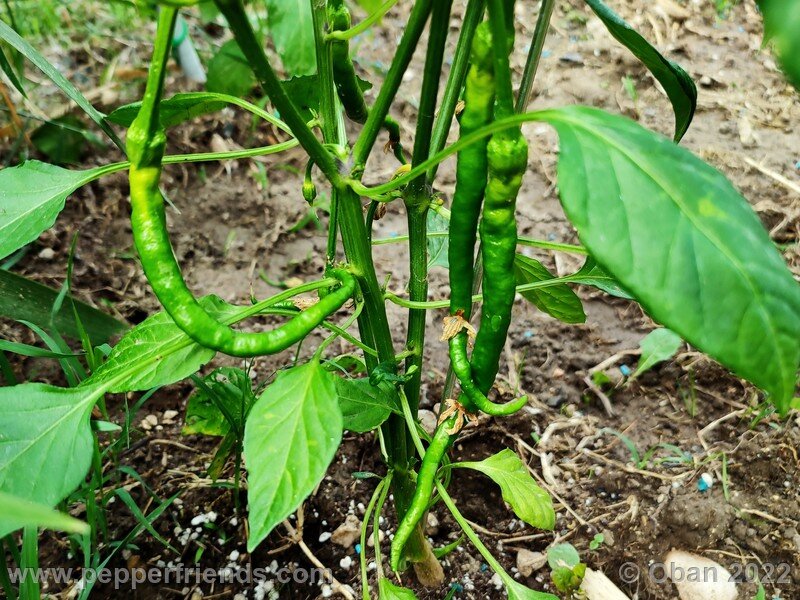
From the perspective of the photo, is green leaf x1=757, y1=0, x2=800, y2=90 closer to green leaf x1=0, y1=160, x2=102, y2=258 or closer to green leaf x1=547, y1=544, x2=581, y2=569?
green leaf x1=0, y1=160, x2=102, y2=258

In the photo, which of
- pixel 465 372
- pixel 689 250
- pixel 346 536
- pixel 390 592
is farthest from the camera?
pixel 346 536

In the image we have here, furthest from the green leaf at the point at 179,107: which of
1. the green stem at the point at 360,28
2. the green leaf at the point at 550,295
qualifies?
the green leaf at the point at 550,295

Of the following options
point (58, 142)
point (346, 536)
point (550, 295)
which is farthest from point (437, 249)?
point (58, 142)

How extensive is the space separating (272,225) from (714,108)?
151 centimetres

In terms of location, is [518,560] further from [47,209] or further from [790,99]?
[790,99]

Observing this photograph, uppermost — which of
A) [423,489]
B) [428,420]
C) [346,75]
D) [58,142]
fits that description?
[346,75]

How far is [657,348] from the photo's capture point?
1478 millimetres

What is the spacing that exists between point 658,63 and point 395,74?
1.11ft

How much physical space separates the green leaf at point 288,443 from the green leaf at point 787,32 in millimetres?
471

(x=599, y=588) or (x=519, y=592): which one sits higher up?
(x=519, y=592)

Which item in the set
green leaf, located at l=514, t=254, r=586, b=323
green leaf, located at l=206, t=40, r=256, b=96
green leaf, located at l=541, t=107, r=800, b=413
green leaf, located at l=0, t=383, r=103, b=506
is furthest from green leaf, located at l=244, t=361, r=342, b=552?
green leaf, located at l=206, t=40, r=256, b=96

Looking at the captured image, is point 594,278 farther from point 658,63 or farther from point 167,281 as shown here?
point 167,281

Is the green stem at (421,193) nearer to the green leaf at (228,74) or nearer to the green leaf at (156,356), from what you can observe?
the green leaf at (156,356)

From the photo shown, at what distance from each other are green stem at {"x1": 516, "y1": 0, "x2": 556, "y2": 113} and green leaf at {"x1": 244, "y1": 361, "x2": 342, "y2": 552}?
42cm
